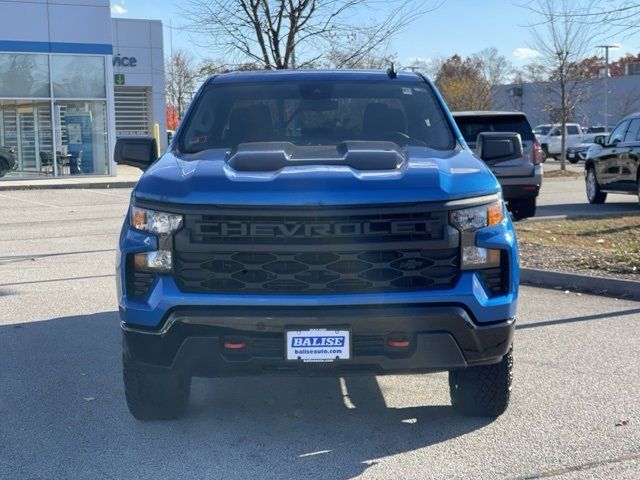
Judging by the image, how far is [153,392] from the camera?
496 centimetres

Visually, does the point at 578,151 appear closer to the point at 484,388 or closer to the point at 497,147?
the point at 497,147

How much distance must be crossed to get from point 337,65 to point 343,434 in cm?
1329

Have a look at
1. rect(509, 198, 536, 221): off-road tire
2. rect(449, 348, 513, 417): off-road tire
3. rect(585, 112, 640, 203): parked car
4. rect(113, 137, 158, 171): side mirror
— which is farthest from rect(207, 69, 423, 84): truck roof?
rect(585, 112, 640, 203): parked car

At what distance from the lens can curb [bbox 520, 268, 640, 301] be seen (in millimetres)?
8805

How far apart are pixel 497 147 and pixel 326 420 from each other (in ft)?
6.95

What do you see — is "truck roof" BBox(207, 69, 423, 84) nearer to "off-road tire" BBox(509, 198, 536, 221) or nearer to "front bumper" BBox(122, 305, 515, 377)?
"front bumper" BBox(122, 305, 515, 377)

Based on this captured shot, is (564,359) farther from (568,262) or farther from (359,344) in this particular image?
(568,262)

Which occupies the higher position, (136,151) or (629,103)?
(629,103)

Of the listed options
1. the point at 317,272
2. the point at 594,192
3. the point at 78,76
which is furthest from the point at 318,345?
the point at 78,76

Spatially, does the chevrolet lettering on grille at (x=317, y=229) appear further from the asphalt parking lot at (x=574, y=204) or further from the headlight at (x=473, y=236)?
the asphalt parking lot at (x=574, y=204)

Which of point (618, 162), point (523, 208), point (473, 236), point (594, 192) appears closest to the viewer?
point (473, 236)

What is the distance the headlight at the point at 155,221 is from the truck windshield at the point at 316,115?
1081mm

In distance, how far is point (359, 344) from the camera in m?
4.45

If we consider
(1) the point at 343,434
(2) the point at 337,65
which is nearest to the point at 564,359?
(1) the point at 343,434
